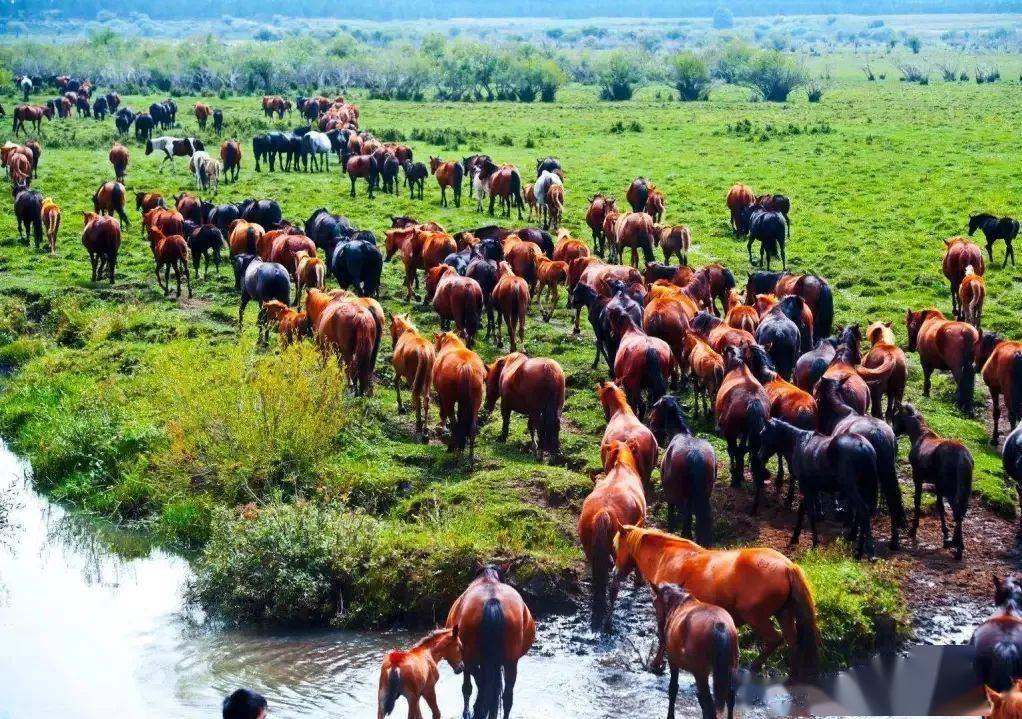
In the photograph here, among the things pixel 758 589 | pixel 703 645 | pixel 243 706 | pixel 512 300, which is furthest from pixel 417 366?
pixel 243 706

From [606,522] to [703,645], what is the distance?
2053 millimetres

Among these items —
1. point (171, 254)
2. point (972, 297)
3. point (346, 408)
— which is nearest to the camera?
point (346, 408)

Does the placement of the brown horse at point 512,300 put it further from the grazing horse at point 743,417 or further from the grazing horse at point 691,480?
the grazing horse at point 691,480

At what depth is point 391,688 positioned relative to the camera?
7508mm

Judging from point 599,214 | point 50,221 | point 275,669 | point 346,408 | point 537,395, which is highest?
point 599,214

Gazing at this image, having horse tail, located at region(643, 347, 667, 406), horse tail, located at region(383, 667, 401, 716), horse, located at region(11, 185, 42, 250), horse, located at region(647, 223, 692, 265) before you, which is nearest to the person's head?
horse tail, located at region(383, 667, 401, 716)

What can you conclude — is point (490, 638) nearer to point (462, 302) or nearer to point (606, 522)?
point (606, 522)

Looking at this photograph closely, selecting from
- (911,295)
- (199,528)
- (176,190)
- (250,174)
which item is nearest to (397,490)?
(199,528)

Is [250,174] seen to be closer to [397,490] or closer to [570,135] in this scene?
[570,135]

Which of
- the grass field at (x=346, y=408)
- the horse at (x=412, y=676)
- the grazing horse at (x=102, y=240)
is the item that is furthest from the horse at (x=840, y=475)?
the grazing horse at (x=102, y=240)

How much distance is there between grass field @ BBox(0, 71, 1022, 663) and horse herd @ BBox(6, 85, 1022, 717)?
0.60 meters

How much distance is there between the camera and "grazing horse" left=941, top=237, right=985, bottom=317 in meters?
20.1

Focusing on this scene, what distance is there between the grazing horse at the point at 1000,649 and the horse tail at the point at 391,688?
12.8 ft

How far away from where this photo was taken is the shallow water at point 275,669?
9.12m
